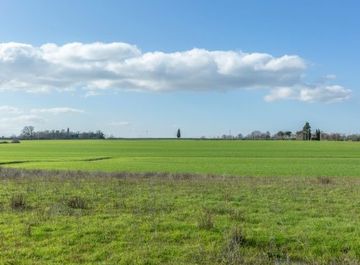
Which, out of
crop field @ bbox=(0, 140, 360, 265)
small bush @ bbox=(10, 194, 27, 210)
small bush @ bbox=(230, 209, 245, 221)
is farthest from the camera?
small bush @ bbox=(10, 194, 27, 210)

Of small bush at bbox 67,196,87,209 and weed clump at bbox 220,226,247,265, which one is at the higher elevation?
small bush at bbox 67,196,87,209

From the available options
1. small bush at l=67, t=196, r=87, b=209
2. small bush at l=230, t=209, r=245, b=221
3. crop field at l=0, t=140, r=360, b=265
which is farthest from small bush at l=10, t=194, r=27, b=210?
small bush at l=230, t=209, r=245, b=221

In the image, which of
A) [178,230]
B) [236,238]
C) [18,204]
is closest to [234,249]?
[236,238]

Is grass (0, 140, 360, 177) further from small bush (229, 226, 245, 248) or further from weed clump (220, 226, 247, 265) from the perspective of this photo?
weed clump (220, 226, 247, 265)

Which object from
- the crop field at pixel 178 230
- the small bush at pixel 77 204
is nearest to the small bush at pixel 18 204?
the crop field at pixel 178 230

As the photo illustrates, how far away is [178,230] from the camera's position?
1472 centimetres

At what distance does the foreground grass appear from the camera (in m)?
12.2

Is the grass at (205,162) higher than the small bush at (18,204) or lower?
lower

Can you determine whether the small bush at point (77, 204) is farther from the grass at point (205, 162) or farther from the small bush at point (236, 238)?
the grass at point (205, 162)

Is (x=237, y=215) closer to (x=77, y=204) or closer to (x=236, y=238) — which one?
(x=236, y=238)

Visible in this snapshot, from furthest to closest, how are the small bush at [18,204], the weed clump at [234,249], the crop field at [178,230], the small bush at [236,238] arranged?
the small bush at [18,204]
the small bush at [236,238]
the crop field at [178,230]
the weed clump at [234,249]

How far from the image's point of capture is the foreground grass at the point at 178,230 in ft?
40.1

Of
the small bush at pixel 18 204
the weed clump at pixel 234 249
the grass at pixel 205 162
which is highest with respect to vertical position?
the small bush at pixel 18 204

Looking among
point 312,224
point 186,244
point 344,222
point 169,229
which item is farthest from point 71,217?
point 344,222
